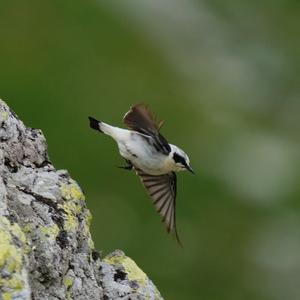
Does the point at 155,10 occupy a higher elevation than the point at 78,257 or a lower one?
higher

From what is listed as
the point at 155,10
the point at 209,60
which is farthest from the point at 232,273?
the point at 155,10

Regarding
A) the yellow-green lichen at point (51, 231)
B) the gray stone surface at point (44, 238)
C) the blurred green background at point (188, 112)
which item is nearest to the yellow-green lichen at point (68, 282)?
the gray stone surface at point (44, 238)

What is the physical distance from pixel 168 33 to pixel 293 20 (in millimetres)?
4436

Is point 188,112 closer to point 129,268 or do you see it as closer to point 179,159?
point 179,159

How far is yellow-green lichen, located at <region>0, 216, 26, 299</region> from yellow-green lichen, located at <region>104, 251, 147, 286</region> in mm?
1596

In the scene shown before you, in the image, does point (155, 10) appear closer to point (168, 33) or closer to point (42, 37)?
point (168, 33)

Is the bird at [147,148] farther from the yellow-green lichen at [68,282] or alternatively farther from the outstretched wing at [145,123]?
the yellow-green lichen at [68,282]

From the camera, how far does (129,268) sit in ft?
28.1

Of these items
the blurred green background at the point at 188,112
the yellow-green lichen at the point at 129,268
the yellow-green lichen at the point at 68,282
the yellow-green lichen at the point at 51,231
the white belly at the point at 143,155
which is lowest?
the yellow-green lichen at the point at 68,282

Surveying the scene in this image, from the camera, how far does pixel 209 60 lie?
3053 cm

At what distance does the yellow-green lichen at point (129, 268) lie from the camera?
850 centimetres

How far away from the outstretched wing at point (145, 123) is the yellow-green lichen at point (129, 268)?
255cm

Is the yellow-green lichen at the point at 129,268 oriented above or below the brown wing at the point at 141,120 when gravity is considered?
below

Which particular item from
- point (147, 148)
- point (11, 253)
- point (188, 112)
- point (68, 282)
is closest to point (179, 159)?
point (147, 148)
